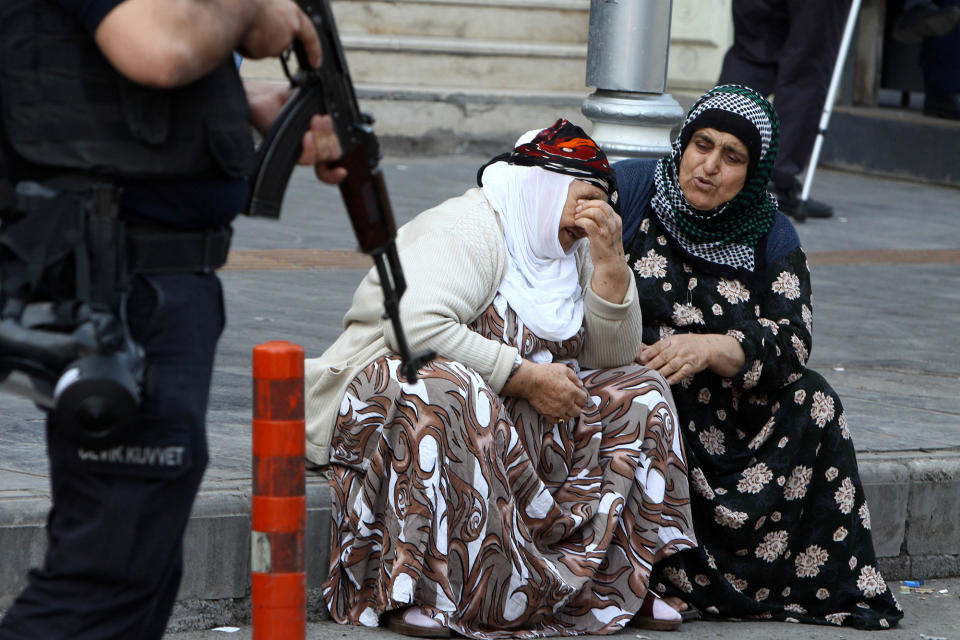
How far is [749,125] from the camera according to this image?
13.8ft

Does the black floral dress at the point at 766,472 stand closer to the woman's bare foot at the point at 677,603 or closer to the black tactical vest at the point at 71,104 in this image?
the woman's bare foot at the point at 677,603

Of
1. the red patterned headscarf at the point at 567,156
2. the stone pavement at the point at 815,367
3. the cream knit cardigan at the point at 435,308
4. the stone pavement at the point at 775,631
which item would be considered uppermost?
the red patterned headscarf at the point at 567,156

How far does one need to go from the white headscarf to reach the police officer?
5.05 ft

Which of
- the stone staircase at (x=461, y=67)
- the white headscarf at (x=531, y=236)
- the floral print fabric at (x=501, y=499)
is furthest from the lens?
the stone staircase at (x=461, y=67)

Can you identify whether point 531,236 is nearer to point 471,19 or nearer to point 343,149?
point 343,149

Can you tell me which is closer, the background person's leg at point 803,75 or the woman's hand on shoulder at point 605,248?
the woman's hand on shoulder at point 605,248

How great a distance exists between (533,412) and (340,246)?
370cm

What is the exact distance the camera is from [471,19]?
1109cm

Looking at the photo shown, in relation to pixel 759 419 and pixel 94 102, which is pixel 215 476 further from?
pixel 94 102

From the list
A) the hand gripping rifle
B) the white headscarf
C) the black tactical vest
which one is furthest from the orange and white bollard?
the white headscarf

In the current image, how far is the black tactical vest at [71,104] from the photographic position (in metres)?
2.22

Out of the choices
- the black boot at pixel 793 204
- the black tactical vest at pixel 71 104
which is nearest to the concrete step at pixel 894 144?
the black boot at pixel 793 204

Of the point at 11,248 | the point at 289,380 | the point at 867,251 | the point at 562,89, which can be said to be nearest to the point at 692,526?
the point at 289,380

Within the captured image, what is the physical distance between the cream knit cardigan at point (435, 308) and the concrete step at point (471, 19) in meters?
6.99
